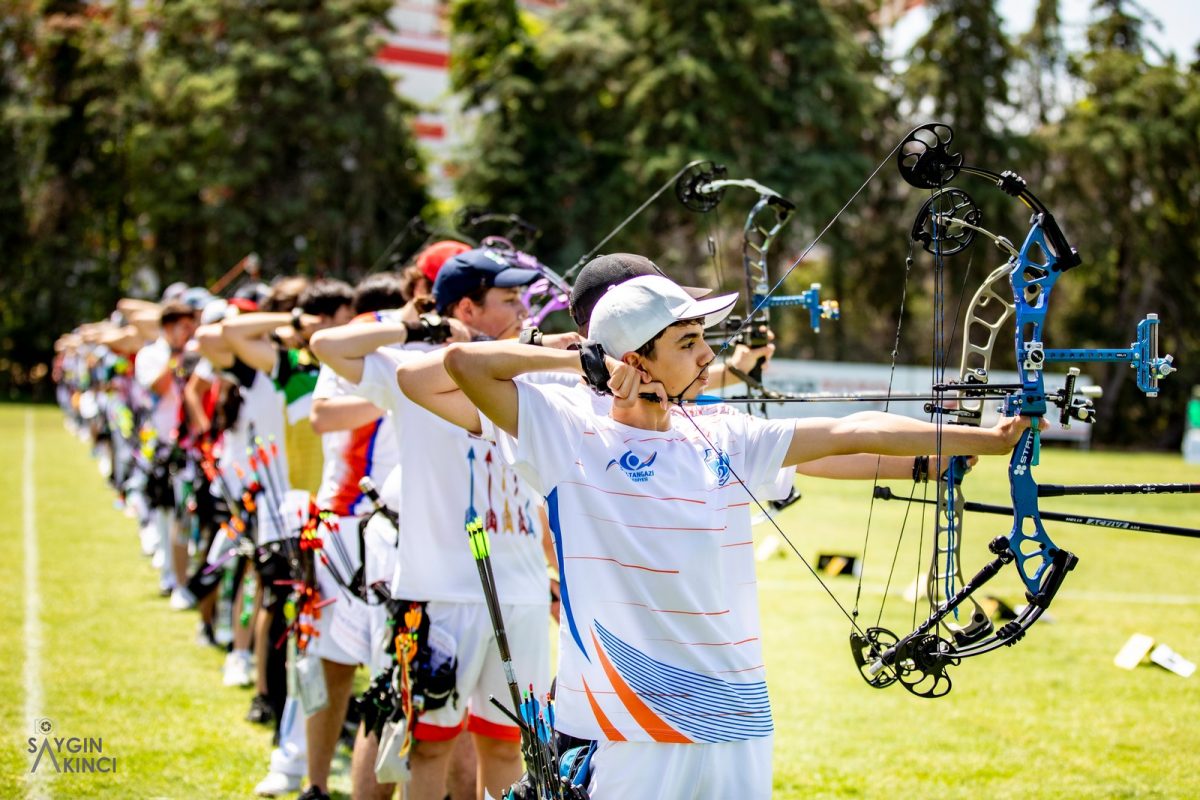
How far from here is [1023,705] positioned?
22.1ft

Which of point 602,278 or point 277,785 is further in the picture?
point 277,785

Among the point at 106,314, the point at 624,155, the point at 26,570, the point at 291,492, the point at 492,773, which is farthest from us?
the point at 106,314

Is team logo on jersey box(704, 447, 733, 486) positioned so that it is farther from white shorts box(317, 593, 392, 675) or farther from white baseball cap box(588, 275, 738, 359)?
white shorts box(317, 593, 392, 675)

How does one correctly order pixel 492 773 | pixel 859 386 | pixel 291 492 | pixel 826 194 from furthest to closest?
pixel 826 194 → pixel 859 386 → pixel 291 492 → pixel 492 773

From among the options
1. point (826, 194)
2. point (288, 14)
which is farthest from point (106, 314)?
point (826, 194)

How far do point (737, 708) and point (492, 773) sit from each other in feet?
4.87

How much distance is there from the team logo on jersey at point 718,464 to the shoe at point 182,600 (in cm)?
696

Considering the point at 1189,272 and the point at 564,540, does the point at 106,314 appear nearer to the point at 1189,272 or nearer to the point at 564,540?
the point at 1189,272

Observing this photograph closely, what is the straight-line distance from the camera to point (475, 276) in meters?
4.09

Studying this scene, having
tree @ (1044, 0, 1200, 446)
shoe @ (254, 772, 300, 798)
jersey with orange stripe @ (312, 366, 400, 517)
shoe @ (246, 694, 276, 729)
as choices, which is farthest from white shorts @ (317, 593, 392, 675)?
tree @ (1044, 0, 1200, 446)

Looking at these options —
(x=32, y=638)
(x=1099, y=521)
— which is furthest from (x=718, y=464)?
(x=32, y=638)

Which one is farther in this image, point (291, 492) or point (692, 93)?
point (692, 93)

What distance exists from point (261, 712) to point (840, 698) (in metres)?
3.03

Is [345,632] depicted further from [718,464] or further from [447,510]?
[718,464]
